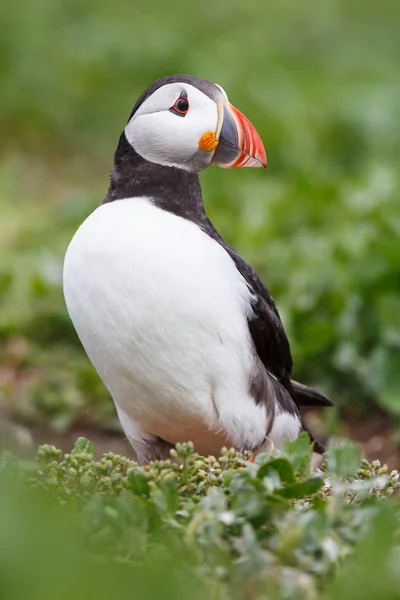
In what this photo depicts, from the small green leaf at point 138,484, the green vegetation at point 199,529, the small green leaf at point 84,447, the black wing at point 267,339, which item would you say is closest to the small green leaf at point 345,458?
the green vegetation at point 199,529

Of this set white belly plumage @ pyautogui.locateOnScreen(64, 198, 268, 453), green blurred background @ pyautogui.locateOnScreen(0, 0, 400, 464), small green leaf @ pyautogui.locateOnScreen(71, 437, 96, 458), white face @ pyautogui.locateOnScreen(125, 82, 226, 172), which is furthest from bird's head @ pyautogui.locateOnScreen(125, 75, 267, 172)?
green blurred background @ pyautogui.locateOnScreen(0, 0, 400, 464)

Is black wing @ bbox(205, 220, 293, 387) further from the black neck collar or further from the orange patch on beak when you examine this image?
the orange patch on beak

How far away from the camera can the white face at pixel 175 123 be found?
3.90 meters

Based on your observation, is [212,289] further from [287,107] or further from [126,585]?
[287,107]

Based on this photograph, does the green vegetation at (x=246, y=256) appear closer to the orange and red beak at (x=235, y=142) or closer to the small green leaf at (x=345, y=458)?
the small green leaf at (x=345, y=458)

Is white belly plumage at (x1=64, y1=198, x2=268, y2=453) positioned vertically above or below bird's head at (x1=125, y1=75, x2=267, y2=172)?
below

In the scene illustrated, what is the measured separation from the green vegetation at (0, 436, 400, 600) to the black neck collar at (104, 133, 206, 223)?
3.17ft

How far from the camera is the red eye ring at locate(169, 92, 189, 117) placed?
3.91 meters

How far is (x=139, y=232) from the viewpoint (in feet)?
12.4

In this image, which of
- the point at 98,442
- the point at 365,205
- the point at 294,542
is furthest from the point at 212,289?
the point at 365,205

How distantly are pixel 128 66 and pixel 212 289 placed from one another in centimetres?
955

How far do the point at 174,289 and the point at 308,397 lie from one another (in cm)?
137

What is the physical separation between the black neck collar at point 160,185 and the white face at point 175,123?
49 millimetres

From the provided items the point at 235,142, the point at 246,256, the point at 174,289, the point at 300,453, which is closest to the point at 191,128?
the point at 235,142
